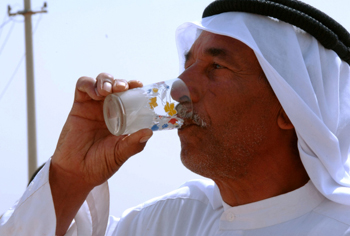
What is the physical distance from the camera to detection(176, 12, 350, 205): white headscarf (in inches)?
101

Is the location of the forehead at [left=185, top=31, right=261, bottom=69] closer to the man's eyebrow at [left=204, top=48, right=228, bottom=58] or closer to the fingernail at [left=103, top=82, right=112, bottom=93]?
the man's eyebrow at [left=204, top=48, right=228, bottom=58]

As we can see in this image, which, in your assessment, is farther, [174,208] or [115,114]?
[174,208]

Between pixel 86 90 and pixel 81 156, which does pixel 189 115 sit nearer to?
pixel 86 90

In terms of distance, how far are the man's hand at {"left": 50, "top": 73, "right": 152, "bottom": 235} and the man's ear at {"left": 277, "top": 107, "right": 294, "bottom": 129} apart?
2.63 ft

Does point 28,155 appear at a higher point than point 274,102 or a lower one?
lower

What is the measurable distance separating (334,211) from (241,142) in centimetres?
58

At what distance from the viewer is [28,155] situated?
33.8ft

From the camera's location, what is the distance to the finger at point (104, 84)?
2.51 meters

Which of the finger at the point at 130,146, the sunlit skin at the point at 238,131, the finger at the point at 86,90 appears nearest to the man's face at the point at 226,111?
the sunlit skin at the point at 238,131

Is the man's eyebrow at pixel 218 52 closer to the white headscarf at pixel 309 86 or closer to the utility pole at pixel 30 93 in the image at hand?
the white headscarf at pixel 309 86

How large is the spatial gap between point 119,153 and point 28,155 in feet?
26.3

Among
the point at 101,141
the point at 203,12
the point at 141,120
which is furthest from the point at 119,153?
the point at 203,12

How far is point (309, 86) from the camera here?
2.62 metres

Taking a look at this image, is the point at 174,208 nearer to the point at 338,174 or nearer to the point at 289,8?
the point at 338,174
